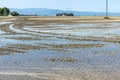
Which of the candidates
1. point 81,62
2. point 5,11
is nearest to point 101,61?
point 81,62

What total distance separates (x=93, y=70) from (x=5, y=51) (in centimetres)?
788

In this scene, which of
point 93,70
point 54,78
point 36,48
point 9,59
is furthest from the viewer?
point 36,48

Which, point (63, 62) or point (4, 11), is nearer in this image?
point (63, 62)

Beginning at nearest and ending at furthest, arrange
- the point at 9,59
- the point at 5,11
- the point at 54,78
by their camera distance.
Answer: the point at 54,78
the point at 9,59
the point at 5,11

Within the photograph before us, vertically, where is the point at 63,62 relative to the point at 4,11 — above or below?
above

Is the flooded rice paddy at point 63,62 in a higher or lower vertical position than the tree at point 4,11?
higher

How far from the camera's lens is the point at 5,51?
2080 centimetres

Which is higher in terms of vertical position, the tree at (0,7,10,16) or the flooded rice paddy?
the flooded rice paddy

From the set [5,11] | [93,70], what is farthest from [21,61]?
[5,11]

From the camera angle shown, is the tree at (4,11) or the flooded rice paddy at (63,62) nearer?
the flooded rice paddy at (63,62)

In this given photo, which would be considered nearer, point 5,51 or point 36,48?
point 5,51

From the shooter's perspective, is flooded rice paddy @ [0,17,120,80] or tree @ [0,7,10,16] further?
tree @ [0,7,10,16]

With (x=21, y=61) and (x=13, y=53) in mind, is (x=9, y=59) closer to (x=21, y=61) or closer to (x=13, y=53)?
(x=21, y=61)

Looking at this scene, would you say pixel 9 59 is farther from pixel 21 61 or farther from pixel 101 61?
pixel 101 61
